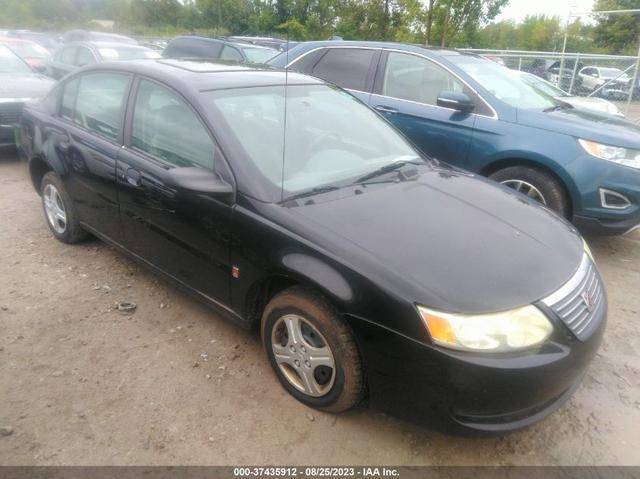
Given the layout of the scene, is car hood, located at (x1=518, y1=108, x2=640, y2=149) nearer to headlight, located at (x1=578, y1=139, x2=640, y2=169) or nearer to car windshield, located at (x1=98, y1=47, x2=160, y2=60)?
headlight, located at (x1=578, y1=139, x2=640, y2=169)

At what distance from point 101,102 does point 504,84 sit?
3.70m

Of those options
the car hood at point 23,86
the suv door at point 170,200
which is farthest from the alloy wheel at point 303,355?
the car hood at point 23,86

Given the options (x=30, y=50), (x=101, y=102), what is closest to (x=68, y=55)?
(x=30, y=50)

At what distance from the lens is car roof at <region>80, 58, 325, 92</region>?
2811 mm

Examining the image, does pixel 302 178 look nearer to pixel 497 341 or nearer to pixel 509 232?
pixel 509 232

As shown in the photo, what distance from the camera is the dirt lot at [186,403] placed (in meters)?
2.17

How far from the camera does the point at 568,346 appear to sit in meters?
1.99

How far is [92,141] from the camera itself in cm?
332

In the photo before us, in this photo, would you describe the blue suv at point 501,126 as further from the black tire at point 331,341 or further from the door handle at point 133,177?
the black tire at point 331,341

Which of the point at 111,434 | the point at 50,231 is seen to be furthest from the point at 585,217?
the point at 50,231

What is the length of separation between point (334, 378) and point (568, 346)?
3.31 feet

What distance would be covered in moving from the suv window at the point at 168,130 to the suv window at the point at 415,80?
273cm

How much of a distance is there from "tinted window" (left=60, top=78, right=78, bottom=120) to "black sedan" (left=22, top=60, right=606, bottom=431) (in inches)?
10.4

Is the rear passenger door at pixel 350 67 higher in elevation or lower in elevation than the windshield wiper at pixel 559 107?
higher
